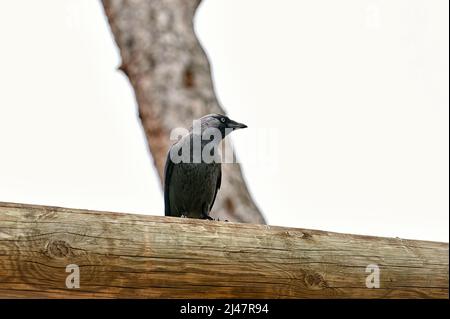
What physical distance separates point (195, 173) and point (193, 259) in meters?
2.42

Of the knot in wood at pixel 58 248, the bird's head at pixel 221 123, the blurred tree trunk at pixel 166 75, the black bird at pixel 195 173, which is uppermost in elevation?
the blurred tree trunk at pixel 166 75

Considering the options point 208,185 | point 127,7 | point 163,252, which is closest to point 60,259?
point 163,252

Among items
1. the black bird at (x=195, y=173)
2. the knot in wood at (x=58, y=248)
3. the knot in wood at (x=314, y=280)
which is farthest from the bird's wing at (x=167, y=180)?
the knot in wood at (x=58, y=248)

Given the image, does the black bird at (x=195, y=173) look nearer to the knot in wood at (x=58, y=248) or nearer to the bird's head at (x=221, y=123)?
the bird's head at (x=221, y=123)

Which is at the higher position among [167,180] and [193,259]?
[167,180]

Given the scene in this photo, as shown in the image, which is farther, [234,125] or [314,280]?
[234,125]

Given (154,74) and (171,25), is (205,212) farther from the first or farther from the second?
(171,25)

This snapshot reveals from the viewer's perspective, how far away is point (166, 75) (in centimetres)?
686

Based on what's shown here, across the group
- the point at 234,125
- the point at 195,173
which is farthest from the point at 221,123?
the point at 195,173

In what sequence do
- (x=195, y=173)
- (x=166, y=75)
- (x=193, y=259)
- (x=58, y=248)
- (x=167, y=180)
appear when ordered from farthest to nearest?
(x=166, y=75) < (x=167, y=180) < (x=195, y=173) < (x=193, y=259) < (x=58, y=248)

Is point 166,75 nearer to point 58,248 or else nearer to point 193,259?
Result: point 193,259

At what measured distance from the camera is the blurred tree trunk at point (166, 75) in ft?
21.8

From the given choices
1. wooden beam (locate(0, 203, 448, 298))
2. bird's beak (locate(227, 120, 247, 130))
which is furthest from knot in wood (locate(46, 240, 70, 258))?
bird's beak (locate(227, 120, 247, 130))
